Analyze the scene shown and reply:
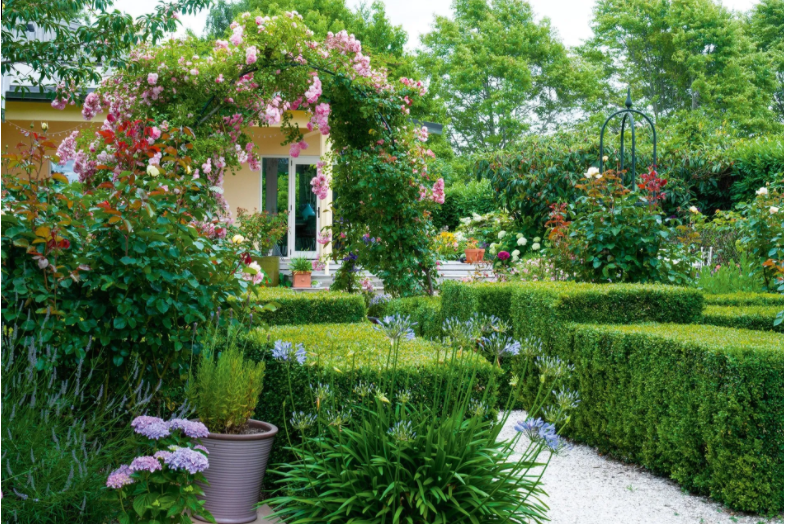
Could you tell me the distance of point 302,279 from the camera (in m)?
11.3

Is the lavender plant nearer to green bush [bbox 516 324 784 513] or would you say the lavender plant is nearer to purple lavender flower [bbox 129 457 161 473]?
purple lavender flower [bbox 129 457 161 473]

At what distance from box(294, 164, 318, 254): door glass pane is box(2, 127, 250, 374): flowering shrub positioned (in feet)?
33.8

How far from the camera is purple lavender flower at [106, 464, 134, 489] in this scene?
92.4 inches

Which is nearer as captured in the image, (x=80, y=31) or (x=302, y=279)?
(x=80, y=31)

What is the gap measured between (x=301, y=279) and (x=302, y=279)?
2 centimetres

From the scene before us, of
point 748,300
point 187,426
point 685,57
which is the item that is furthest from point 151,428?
point 685,57

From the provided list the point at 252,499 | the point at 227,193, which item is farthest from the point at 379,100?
the point at 227,193

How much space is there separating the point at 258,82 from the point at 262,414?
3933 millimetres

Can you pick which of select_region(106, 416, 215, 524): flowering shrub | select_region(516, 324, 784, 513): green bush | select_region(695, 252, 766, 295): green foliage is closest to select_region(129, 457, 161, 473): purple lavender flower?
select_region(106, 416, 215, 524): flowering shrub

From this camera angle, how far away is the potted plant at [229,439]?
297 cm

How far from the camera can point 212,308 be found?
3.16 metres

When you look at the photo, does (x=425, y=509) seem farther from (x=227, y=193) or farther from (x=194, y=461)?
(x=227, y=193)

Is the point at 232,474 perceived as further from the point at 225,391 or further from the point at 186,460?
the point at 186,460

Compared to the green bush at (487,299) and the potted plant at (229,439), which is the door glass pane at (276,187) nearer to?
the green bush at (487,299)
